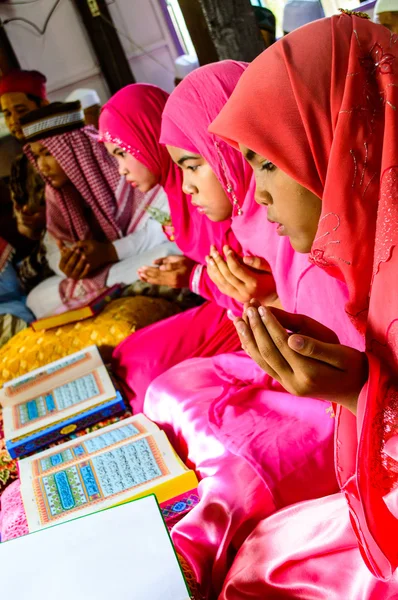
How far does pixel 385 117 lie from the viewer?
951mm

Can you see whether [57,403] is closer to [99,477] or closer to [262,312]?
[99,477]

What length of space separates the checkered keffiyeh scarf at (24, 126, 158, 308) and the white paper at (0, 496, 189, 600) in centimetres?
212

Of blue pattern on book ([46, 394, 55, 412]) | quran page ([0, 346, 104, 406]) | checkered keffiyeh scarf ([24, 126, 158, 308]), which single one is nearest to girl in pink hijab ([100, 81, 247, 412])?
quran page ([0, 346, 104, 406])

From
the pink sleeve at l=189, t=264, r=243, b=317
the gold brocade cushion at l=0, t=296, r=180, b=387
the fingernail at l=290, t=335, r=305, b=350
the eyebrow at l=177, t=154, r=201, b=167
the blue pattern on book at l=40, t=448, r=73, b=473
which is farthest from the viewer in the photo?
the gold brocade cushion at l=0, t=296, r=180, b=387

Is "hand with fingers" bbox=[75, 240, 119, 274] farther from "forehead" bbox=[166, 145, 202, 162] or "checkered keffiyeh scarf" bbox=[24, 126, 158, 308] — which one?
"forehead" bbox=[166, 145, 202, 162]

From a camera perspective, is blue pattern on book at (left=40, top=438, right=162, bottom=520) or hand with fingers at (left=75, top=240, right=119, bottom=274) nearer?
blue pattern on book at (left=40, top=438, right=162, bottom=520)

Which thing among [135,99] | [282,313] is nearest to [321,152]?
[282,313]

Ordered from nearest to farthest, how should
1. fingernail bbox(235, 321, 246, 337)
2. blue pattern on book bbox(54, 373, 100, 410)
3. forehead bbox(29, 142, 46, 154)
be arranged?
fingernail bbox(235, 321, 246, 337)
blue pattern on book bbox(54, 373, 100, 410)
forehead bbox(29, 142, 46, 154)

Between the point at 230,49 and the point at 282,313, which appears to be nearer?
the point at 282,313

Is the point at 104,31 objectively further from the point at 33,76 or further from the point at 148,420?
the point at 148,420

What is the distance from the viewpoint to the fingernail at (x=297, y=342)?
866mm

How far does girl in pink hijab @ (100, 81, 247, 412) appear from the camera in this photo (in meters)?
2.23

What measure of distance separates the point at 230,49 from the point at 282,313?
173 cm

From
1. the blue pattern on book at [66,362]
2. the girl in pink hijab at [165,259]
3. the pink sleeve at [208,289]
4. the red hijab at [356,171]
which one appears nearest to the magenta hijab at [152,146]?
the girl in pink hijab at [165,259]
